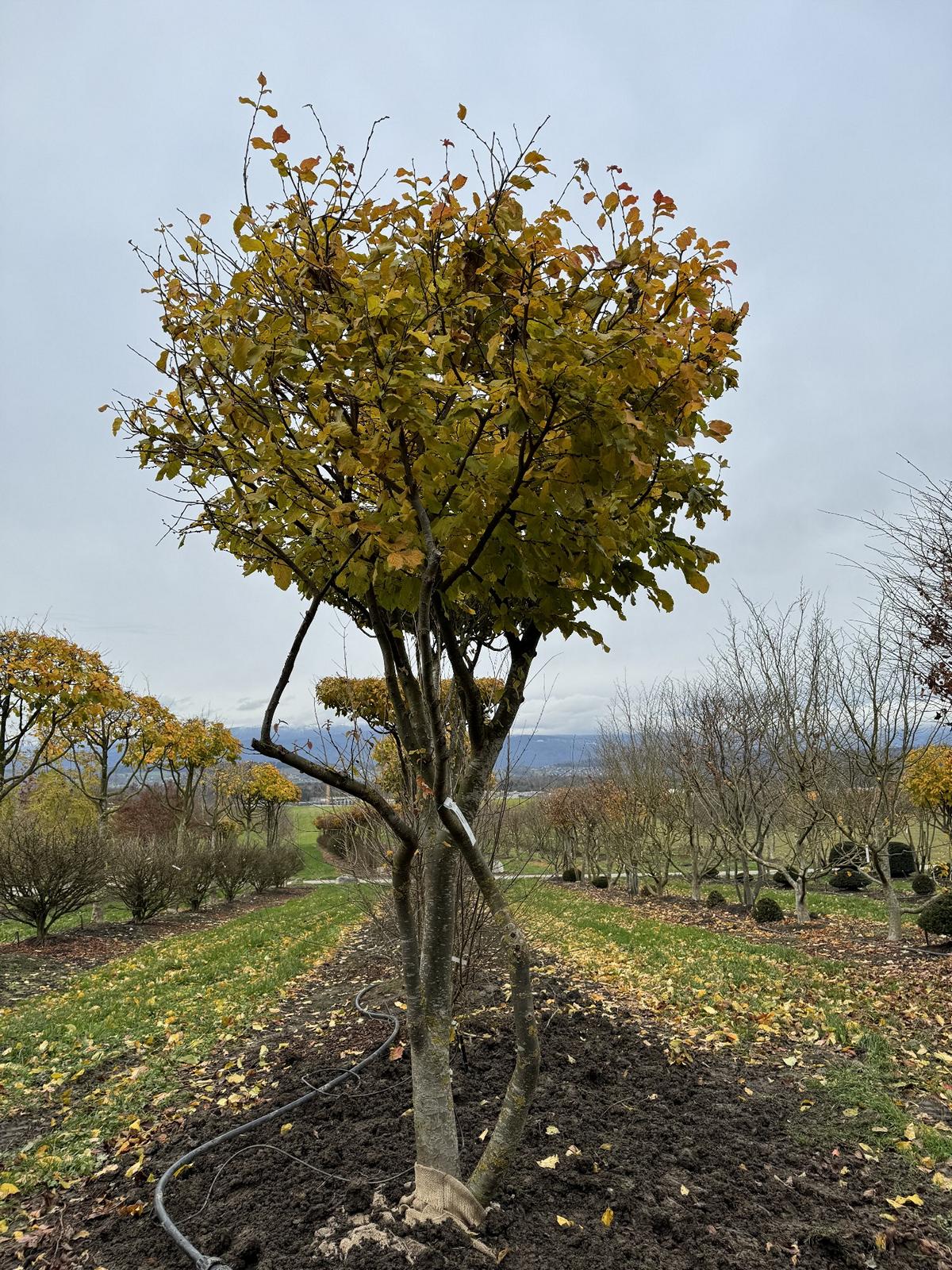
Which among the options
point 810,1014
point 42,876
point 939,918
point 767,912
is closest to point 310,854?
point 42,876

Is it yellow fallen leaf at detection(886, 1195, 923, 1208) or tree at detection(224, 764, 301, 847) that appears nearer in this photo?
yellow fallen leaf at detection(886, 1195, 923, 1208)

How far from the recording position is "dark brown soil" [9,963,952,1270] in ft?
7.57

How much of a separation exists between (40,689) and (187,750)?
5911 millimetres

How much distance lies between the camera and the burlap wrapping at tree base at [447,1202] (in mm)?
2328

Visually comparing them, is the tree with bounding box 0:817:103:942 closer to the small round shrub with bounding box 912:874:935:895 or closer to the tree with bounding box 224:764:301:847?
the tree with bounding box 224:764:301:847

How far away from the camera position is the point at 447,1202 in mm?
2340

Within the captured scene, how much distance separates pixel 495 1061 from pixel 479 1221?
1.69 meters

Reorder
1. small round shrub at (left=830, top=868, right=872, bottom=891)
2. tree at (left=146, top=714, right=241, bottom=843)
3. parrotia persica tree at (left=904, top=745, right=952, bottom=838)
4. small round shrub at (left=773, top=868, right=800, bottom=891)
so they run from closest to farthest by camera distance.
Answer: parrotia persica tree at (left=904, top=745, right=952, bottom=838), tree at (left=146, top=714, right=241, bottom=843), small round shrub at (left=830, top=868, right=872, bottom=891), small round shrub at (left=773, top=868, right=800, bottom=891)

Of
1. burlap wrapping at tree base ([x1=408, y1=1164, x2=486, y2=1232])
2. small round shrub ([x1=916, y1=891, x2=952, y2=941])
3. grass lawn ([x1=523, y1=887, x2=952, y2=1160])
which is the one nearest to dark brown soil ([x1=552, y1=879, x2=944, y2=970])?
small round shrub ([x1=916, y1=891, x2=952, y2=941])

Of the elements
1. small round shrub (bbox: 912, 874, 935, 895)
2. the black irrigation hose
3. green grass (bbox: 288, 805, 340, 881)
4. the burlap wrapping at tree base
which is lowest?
green grass (bbox: 288, 805, 340, 881)

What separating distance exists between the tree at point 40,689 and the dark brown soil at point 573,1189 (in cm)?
978

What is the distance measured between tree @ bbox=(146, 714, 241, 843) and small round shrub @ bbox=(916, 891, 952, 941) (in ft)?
44.1

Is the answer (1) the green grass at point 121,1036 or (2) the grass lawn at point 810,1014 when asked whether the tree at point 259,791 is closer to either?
(1) the green grass at point 121,1036

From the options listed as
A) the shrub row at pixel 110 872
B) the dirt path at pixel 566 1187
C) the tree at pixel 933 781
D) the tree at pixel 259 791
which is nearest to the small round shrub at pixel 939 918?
the dirt path at pixel 566 1187
